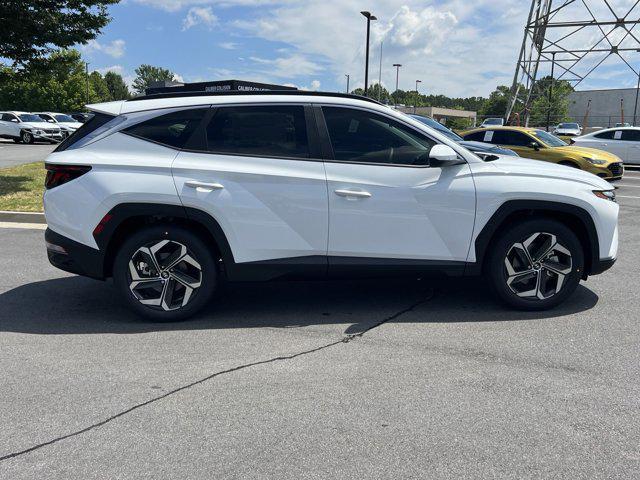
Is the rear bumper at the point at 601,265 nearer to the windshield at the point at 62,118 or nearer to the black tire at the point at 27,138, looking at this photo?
the black tire at the point at 27,138

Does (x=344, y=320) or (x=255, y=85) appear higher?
(x=255, y=85)

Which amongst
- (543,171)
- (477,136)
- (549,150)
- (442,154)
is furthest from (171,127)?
(477,136)

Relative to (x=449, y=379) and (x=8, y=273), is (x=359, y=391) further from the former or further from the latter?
(x=8, y=273)

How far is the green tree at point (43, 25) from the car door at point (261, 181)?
846cm

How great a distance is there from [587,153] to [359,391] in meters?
12.2

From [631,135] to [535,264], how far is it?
1715 cm

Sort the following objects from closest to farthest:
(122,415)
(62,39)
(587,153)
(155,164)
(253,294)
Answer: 1. (122,415)
2. (155,164)
3. (253,294)
4. (62,39)
5. (587,153)

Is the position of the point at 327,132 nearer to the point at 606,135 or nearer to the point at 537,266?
the point at 537,266

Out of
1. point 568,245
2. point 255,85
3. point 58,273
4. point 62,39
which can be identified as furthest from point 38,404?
point 255,85

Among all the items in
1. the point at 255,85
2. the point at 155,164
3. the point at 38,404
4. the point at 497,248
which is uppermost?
the point at 255,85

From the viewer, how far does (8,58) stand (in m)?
11.3

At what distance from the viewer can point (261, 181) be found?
4.21 metres

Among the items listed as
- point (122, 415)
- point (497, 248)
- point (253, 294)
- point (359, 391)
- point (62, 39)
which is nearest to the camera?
point (122, 415)

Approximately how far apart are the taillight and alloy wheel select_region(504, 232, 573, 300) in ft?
11.6
